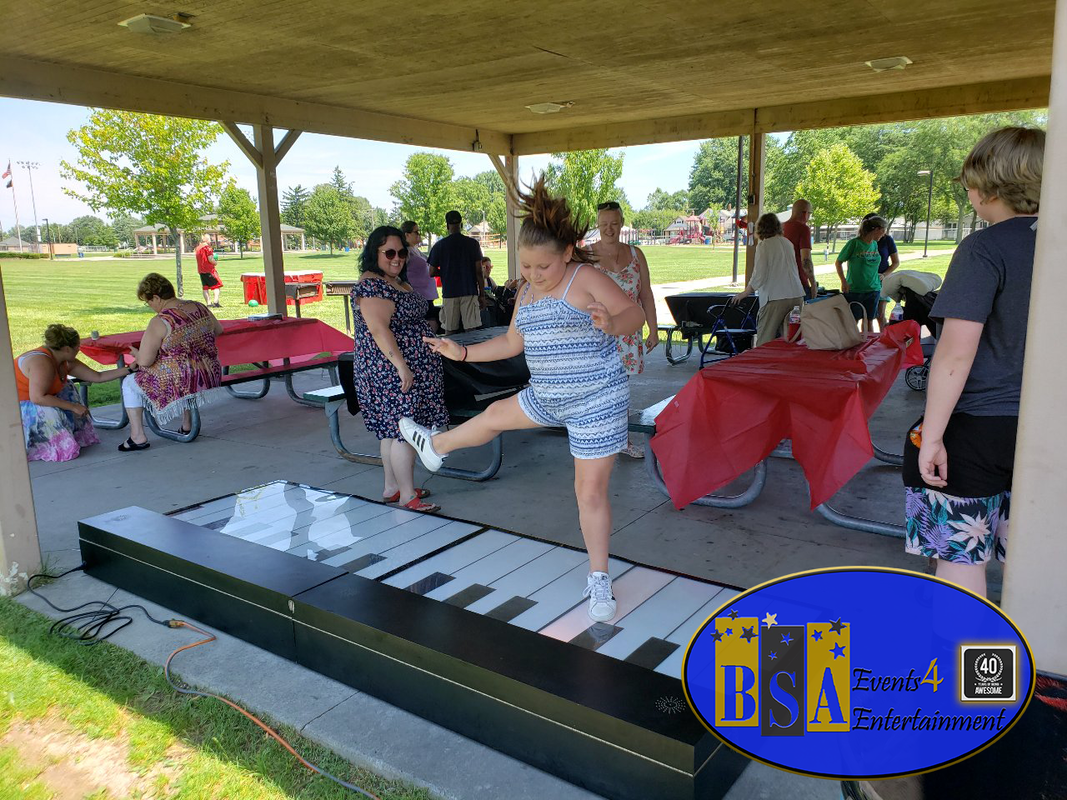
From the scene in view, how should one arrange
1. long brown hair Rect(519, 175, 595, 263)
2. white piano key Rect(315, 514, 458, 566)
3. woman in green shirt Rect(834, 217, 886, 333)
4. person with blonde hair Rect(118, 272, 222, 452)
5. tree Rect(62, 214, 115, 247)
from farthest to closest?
tree Rect(62, 214, 115, 247) → woman in green shirt Rect(834, 217, 886, 333) → person with blonde hair Rect(118, 272, 222, 452) → white piano key Rect(315, 514, 458, 566) → long brown hair Rect(519, 175, 595, 263)

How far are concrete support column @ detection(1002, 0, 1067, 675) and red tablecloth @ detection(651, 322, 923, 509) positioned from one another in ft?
5.07

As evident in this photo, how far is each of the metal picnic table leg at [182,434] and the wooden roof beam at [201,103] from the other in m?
2.89

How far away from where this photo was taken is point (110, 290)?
2120 centimetres

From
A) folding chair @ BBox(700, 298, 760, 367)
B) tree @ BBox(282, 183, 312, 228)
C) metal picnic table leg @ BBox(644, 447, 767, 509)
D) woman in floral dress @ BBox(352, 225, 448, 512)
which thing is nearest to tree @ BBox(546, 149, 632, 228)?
folding chair @ BBox(700, 298, 760, 367)

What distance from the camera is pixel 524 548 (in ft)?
10.0

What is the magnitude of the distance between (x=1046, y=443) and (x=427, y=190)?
3537 centimetres

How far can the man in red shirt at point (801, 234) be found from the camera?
6.93m

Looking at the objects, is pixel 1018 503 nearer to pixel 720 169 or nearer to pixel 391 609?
pixel 391 609

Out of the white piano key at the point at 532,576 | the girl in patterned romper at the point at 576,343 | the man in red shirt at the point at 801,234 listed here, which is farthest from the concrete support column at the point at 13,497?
the man in red shirt at the point at 801,234

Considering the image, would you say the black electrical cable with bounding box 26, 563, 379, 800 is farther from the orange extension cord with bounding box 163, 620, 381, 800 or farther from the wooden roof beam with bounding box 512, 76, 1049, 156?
the wooden roof beam with bounding box 512, 76, 1049, 156

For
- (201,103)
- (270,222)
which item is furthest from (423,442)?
(270,222)

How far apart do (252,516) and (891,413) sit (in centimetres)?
440

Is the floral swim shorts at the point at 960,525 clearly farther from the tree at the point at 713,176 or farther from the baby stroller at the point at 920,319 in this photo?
the tree at the point at 713,176

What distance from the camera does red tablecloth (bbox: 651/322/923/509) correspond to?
3.06m
